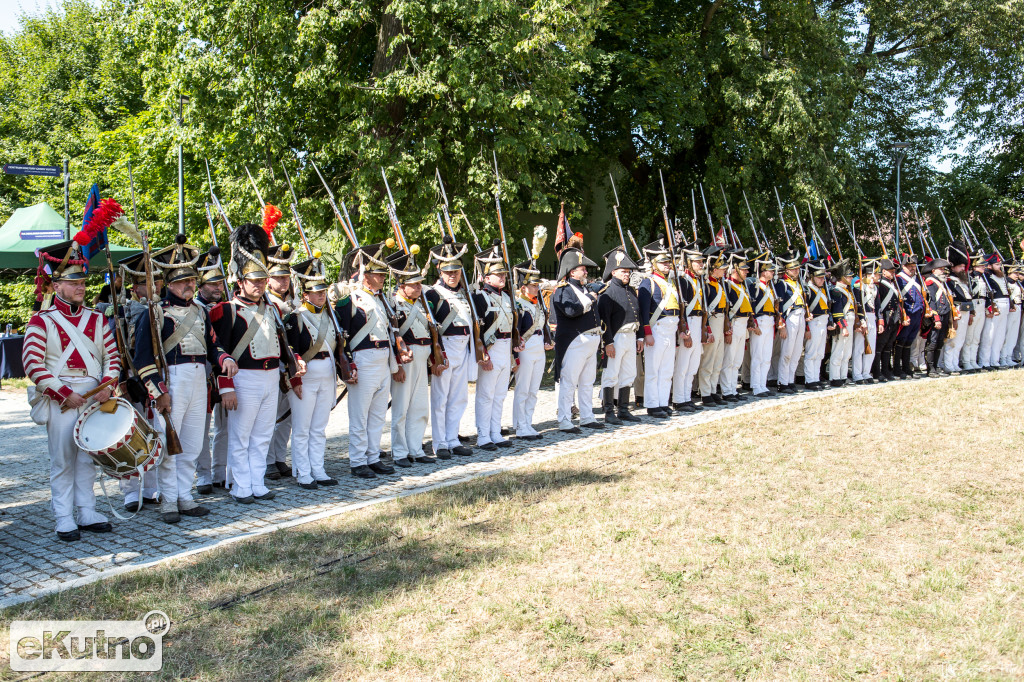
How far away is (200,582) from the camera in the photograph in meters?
5.16

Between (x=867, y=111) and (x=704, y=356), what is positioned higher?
(x=867, y=111)

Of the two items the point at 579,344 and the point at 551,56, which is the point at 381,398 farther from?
the point at 551,56

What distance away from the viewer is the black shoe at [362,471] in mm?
7934

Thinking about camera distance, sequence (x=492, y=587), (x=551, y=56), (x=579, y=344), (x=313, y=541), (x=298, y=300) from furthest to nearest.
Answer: (x=551, y=56)
(x=579, y=344)
(x=298, y=300)
(x=313, y=541)
(x=492, y=587)

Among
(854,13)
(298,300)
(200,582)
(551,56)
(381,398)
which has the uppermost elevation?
(854,13)

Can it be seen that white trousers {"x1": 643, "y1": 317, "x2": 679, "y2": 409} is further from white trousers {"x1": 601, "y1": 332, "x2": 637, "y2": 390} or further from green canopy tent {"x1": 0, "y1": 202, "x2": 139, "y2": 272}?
green canopy tent {"x1": 0, "y1": 202, "x2": 139, "y2": 272}

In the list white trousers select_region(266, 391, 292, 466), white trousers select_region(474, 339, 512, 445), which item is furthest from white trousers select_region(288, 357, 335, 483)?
white trousers select_region(474, 339, 512, 445)

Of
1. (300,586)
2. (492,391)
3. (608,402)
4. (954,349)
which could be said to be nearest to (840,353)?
(954,349)

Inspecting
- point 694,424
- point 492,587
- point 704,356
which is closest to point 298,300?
point 492,587

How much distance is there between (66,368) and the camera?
6.09m

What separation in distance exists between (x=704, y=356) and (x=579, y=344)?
2.60 meters

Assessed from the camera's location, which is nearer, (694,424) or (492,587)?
(492,587)

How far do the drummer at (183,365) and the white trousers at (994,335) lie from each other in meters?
14.4

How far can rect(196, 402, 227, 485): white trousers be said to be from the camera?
Result: 7609 millimetres
